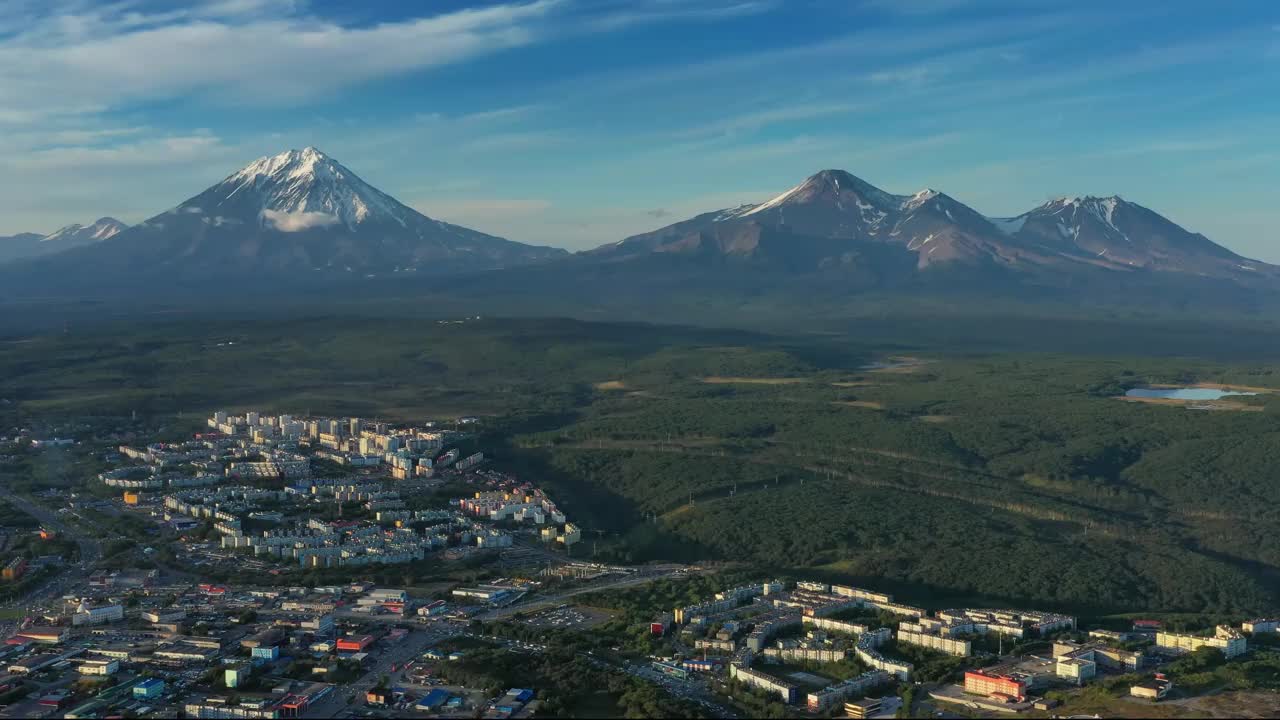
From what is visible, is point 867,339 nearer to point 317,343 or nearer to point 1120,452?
point 317,343

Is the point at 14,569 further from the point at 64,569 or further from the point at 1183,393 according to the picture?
the point at 1183,393

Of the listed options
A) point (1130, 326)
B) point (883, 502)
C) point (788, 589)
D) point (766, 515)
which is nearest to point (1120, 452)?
point (883, 502)

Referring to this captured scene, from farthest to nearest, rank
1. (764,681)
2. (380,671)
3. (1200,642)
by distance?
1. (1200,642)
2. (380,671)
3. (764,681)

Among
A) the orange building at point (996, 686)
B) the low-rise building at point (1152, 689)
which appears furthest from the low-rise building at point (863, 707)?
the low-rise building at point (1152, 689)

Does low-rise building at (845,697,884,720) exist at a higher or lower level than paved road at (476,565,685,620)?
higher

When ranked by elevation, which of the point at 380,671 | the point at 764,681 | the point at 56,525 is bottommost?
the point at 380,671

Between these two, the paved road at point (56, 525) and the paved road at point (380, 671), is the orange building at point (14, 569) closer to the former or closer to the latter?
the paved road at point (56, 525)

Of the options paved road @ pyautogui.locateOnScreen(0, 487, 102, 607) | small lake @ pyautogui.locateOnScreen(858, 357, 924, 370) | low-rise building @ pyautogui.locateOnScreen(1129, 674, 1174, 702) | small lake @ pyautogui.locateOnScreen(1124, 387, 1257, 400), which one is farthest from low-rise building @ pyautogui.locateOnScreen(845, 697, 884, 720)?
small lake @ pyautogui.locateOnScreen(858, 357, 924, 370)

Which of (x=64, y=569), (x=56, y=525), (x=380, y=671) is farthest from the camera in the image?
(x=56, y=525)

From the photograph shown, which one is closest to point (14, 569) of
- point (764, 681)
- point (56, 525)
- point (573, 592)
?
point (56, 525)

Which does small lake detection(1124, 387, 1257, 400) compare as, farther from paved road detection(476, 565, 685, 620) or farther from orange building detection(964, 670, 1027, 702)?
orange building detection(964, 670, 1027, 702)
